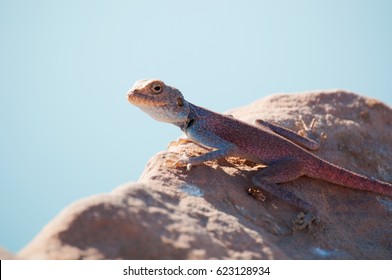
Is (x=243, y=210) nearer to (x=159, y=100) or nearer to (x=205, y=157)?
(x=205, y=157)

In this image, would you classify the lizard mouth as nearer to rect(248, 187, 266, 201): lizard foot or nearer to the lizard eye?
the lizard eye

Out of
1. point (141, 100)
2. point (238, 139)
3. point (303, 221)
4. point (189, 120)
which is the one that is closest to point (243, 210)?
point (303, 221)

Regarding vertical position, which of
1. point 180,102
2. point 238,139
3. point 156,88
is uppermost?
point 156,88


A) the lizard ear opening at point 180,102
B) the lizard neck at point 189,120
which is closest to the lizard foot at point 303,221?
the lizard neck at point 189,120

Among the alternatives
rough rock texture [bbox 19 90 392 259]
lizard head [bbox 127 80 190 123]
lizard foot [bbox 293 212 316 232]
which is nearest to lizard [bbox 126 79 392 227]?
lizard head [bbox 127 80 190 123]

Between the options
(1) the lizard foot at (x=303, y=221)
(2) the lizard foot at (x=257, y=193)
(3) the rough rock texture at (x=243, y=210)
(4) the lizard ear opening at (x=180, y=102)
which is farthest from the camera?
(4) the lizard ear opening at (x=180, y=102)

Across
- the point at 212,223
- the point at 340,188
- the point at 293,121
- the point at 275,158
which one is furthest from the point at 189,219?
the point at 293,121

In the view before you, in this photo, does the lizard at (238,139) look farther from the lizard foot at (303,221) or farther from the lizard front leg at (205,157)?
the lizard foot at (303,221)
